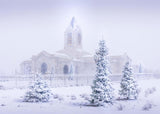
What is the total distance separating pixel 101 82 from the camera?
1466cm

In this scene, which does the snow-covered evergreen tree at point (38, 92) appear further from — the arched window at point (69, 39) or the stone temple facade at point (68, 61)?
the arched window at point (69, 39)

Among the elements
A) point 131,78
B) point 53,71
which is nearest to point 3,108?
point 131,78

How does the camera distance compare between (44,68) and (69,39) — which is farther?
(69,39)

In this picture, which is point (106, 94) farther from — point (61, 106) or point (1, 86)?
point (1, 86)

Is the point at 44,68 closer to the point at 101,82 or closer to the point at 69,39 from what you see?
the point at 69,39

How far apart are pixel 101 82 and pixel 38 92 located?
366 centimetres

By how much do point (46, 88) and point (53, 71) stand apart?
17246 millimetres

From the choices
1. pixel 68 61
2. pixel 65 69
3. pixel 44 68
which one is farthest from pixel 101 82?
pixel 44 68

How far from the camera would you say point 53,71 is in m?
33.3

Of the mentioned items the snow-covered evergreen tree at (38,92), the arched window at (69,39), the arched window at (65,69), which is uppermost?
the arched window at (69,39)

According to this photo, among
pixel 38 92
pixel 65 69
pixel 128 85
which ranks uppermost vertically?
pixel 65 69

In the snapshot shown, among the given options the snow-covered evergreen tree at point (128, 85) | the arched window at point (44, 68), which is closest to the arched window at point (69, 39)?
the arched window at point (44, 68)

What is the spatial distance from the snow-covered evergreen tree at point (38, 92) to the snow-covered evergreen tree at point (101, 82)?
276 cm

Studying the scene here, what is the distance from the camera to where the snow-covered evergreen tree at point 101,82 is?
14.4 meters
